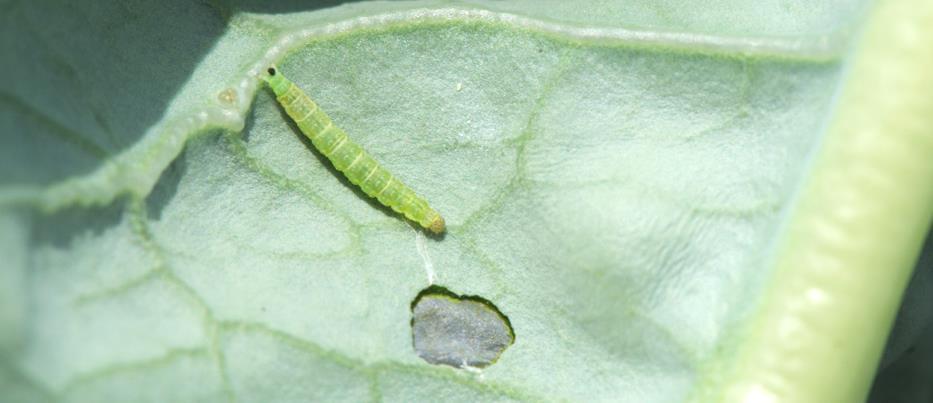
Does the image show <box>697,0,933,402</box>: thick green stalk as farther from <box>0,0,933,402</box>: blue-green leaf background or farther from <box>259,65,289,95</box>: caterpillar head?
<box>259,65,289,95</box>: caterpillar head

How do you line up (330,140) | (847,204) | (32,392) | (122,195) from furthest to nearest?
→ (330,140)
(847,204)
(122,195)
(32,392)

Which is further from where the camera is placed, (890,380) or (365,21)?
(890,380)

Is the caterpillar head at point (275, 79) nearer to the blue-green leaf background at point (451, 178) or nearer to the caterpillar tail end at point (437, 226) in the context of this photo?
the blue-green leaf background at point (451, 178)

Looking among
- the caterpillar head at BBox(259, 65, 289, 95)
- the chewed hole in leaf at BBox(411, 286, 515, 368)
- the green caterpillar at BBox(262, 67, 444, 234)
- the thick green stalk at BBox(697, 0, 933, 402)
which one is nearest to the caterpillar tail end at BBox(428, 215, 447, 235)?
the green caterpillar at BBox(262, 67, 444, 234)

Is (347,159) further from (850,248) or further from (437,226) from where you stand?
(850,248)

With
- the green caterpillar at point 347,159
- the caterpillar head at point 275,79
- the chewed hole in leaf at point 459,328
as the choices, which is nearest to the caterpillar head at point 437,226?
the green caterpillar at point 347,159

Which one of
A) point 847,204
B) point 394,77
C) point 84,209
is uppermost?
point 847,204

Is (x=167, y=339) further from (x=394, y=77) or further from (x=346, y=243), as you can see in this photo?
(x=394, y=77)

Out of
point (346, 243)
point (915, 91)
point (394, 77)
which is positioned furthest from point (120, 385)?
point (915, 91)

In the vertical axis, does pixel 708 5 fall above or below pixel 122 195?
above
